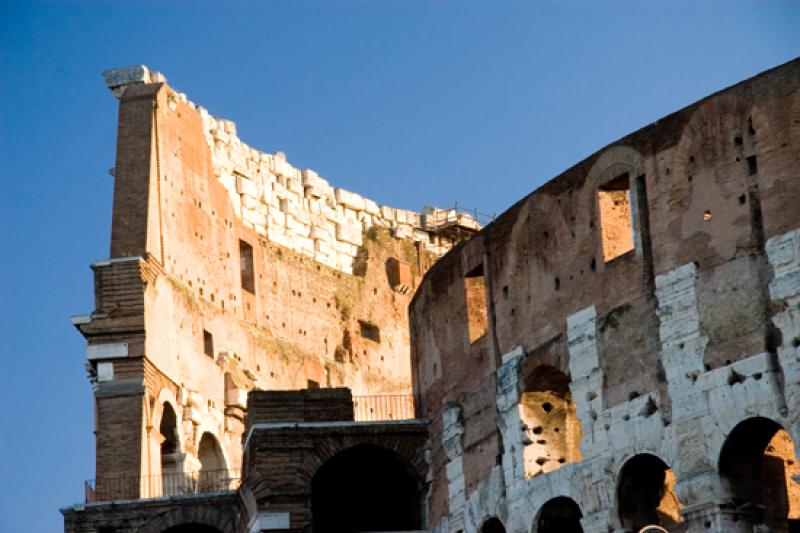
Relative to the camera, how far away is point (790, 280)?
75.6 ft

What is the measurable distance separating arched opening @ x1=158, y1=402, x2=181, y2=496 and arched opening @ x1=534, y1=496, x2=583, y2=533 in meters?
11.9

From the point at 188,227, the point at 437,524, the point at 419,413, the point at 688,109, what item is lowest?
the point at 437,524

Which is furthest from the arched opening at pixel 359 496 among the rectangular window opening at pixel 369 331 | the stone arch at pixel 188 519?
the rectangular window opening at pixel 369 331

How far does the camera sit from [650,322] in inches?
979

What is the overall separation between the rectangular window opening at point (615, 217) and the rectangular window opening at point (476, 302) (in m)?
3.55

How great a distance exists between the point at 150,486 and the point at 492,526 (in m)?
9.25

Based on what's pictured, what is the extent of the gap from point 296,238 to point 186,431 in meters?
8.21

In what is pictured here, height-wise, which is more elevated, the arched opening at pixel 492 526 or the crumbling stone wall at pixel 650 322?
the crumbling stone wall at pixel 650 322

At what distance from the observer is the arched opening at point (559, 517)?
88.2 feet

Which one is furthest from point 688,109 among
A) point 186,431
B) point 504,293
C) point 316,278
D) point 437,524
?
point 316,278

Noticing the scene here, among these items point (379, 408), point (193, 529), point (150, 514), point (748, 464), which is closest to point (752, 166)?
point (748, 464)

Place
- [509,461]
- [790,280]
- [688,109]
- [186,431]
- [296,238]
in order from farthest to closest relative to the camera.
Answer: [296,238] → [186,431] → [509,461] → [688,109] → [790,280]

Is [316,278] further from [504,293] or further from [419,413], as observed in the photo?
[504,293]

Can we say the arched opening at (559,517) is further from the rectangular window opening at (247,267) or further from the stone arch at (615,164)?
the rectangular window opening at (247,267)
